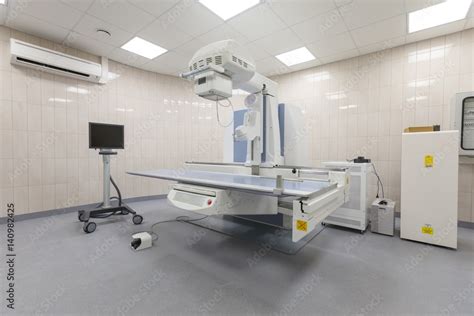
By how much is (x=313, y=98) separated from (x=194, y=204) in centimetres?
374

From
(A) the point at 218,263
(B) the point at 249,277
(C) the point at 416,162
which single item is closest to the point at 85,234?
(A) the point at 218,263

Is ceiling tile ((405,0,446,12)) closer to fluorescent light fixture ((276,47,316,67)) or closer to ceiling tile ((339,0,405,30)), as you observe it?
ceiling tile ((339,0,405,30))

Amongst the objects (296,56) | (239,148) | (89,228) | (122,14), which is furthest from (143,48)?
(89,228)

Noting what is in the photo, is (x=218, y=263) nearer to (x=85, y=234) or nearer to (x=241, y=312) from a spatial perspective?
(x=241, y=312)

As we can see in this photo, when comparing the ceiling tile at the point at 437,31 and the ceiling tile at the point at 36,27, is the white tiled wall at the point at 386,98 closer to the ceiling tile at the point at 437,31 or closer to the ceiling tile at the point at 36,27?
the ceiling tile at the point at 437,31

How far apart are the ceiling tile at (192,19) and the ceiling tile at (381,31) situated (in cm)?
210

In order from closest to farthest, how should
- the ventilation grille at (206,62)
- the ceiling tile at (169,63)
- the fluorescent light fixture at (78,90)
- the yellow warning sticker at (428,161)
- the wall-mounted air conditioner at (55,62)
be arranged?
1. the ventilation grille at (206,62)
2. the yellow warning sticker at (428,161)
3. the wall-mounted air conditioner at (55,62)
4. the fluorescent light fixture at (78,90)
5. the ceiling tile at (169,63)

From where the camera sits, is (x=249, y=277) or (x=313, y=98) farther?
(x=313, y=98)

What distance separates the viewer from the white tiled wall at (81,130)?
3.27m

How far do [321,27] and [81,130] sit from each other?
435cm

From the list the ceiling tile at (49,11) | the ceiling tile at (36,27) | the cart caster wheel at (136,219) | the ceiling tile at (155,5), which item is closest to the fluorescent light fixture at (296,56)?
the ceiling tile at (155,5)

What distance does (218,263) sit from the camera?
2105 mm

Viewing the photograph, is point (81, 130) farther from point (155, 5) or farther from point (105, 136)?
point (155, 5)

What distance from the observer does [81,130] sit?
12.9 feet
